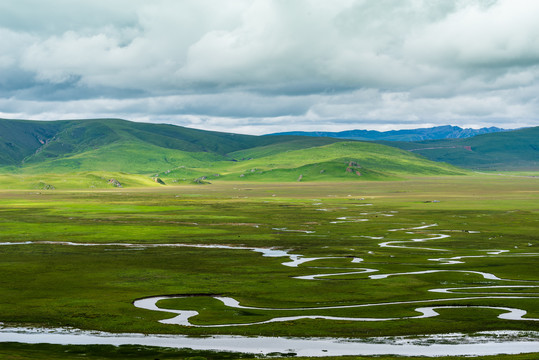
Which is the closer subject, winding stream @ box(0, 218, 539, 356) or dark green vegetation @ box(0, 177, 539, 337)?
winding stream @ box(0, 218, 539, 356)

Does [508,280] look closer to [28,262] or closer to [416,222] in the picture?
[28,262]

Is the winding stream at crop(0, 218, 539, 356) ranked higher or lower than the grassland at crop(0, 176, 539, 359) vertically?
lower

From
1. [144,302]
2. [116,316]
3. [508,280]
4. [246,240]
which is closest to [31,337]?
[116,316]

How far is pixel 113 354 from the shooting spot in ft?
143

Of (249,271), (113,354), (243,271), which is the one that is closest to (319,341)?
(113,354)

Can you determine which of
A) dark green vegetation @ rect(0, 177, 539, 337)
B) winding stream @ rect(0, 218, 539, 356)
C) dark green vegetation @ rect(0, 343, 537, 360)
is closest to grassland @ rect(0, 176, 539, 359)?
dark green vegetation @ rect(0, 177, 539, 337)

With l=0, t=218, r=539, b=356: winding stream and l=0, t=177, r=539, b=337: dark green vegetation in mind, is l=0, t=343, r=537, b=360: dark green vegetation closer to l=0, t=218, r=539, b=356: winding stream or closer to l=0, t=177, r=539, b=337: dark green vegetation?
l=0, t=218, r=539, b=356: winding stream

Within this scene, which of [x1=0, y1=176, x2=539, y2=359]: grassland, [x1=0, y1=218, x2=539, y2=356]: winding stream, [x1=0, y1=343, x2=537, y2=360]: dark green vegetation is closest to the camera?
[x1=0, y1=343, x2=537, y2=360]: dark green vegetation

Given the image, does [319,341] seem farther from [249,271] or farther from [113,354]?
[249,271]

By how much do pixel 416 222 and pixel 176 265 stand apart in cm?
7921

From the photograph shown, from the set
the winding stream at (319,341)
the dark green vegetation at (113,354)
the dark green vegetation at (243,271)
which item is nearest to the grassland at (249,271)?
the dark green vegetation at (243,271)

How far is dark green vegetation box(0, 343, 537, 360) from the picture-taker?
40875 millimetres

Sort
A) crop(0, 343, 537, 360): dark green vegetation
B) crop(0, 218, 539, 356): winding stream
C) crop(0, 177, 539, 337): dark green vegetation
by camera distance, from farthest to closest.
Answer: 1. crop(0, 177, 539, 337): dark green vegetation
2. crop(0, 218, 539, 356): winding stream
3. crop(0, 343, 537, 360): dark green vegetation

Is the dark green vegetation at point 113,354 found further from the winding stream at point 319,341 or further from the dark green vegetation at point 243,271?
the dark green vegetation at point 243,271
